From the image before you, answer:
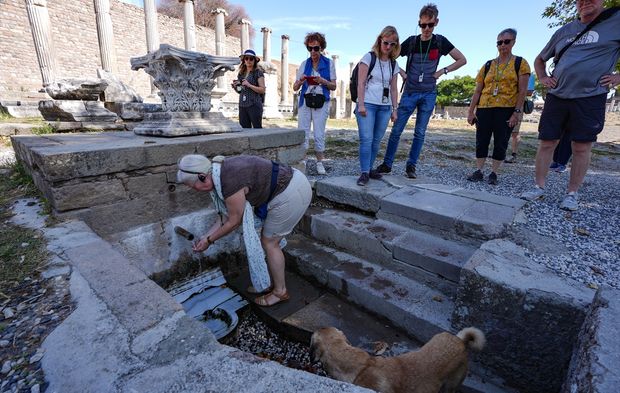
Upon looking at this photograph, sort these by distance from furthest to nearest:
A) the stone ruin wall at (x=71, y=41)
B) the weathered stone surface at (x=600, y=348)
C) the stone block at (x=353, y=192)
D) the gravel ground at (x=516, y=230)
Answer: the stone ruin wall at (x=71, y=41), the stone block at (x=353, y=192), the gravel ground at (x=516, y=230), the weathered stone surface at (x=600, y=348)

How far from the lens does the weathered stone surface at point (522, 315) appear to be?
5.74ft

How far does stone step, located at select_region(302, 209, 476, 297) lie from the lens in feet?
8.64

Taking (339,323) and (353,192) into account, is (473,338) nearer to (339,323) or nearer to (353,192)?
(339,323)

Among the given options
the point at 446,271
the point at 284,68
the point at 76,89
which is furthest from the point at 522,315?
the point at 284,68

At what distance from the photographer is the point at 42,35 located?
372 inches

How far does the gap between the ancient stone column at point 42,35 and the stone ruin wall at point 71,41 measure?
945 millimetres

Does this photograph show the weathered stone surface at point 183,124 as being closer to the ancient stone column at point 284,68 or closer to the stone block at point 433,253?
the stone block at point 433,253

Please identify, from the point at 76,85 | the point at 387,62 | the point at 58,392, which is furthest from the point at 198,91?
the point at 76,85

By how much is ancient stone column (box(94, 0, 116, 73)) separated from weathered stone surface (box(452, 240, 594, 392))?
13.3 m

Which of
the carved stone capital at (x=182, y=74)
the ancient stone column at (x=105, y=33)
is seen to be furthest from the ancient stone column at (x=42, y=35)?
the carved stone capital at (x=182, y=74)

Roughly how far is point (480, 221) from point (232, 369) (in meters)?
2.36

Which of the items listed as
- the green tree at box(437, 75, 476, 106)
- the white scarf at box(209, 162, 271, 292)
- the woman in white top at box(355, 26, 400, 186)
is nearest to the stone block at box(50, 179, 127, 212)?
the white scarf at box(209, 162, 271, 292)

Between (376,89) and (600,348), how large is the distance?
2996 mm

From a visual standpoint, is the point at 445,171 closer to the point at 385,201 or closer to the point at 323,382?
the point at 385,201
